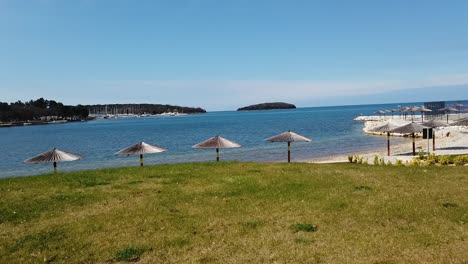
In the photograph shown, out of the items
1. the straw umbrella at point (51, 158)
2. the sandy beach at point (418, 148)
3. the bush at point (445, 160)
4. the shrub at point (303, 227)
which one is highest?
the straw umbrella at point (51, 158)

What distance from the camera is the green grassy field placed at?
26.1 feet

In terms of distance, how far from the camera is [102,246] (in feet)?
28.0

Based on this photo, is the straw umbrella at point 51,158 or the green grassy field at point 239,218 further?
the straw umbrella at point 51,158

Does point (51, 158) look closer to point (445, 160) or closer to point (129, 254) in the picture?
point (129, 254)

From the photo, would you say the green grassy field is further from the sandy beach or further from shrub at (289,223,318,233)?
the sandy beach

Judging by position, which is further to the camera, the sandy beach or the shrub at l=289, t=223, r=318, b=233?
the sandy beach

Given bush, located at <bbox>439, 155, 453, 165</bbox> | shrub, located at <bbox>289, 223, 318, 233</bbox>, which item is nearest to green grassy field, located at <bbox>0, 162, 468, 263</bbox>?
shrub, located at <bbox>289, 223, 318, 233</bbox>

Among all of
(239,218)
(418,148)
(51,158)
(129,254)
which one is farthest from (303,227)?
(418,148)

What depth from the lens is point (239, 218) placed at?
33.8 feet

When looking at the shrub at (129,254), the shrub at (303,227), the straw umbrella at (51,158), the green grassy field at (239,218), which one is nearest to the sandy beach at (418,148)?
the green grassy field at (239,218)

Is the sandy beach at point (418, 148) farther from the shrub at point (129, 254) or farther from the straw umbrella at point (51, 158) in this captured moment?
the shrub at point (129, 254)

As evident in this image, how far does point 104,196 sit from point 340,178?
27.4ft

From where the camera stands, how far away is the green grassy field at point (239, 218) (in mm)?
7969

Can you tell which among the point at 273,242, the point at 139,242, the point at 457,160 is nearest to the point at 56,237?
the point at 139,242
